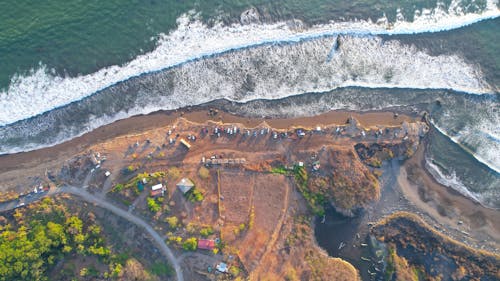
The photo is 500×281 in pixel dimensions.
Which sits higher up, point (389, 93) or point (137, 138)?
point (137, 138)

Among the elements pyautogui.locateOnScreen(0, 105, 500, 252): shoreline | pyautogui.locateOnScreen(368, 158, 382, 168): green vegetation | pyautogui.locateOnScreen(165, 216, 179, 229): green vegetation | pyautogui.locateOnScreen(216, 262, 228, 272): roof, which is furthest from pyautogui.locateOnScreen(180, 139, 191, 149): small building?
pyautogui.locateOnScreen(368, 158, 382, 168): green vegetation

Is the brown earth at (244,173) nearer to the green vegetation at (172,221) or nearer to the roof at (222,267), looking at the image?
the green vegetation at (172,221)

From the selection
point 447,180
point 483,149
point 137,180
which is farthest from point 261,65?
point 483,149

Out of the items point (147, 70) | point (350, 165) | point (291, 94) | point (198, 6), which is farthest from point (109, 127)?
point (350, 165)

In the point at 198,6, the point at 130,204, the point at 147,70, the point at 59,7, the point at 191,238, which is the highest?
the point at 59,7

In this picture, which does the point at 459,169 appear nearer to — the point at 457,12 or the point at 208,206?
the point at 457,12

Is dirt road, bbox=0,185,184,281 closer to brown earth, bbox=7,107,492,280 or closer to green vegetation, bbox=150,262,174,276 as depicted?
green vegetation, bbox=150,262,174,276
